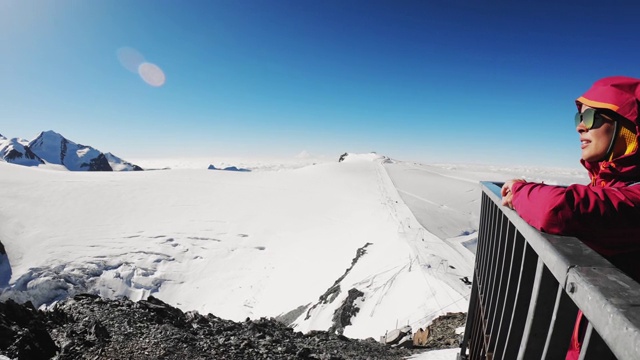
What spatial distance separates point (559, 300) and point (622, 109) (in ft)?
3.74

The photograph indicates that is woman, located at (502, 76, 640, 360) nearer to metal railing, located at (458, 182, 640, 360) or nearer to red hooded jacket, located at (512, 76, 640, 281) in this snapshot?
red hooded jacket, located at (512, 76, 640, 281)

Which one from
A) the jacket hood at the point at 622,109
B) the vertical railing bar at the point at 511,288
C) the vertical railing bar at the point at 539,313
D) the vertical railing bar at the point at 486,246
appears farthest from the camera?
the vertical railing bar at the point at 486,246

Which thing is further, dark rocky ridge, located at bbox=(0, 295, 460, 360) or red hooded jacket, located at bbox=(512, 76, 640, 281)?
dark rocky ridge, located at bbox=(0, 295, 460, 360)

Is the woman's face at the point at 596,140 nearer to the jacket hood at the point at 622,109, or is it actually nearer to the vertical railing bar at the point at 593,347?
the jacket hood at the point at 622,109

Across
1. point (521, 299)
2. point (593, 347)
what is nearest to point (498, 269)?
point (521, 299)

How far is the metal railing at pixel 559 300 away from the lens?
2.57 feet

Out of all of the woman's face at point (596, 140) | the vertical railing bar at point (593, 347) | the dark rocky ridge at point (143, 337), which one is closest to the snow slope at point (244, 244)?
the dark rocky ridge at point (143, 337)

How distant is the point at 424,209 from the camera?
30.9 m

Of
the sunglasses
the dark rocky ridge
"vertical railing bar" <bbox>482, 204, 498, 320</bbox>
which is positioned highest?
the sunglasses

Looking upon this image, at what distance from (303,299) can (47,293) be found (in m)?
16.4

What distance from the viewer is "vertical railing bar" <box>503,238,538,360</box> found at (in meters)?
1.66

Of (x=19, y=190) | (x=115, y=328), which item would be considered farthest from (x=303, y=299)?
(x=19, y=190)

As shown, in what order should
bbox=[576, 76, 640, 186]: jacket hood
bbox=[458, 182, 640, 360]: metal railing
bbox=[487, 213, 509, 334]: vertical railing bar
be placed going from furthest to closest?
bbox=[487, 213, 509, 334]: vertical railing bar < bbox=[576, 76, 640, 186]: jacket hood < bbox=[458, 182, 640, 360]: metal railing

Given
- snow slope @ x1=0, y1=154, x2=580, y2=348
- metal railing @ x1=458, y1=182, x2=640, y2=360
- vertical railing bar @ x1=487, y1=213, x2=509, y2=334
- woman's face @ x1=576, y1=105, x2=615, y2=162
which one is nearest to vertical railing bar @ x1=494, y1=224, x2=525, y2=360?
metal railing @ x1=458, y1=182, x2=640, y2=360
